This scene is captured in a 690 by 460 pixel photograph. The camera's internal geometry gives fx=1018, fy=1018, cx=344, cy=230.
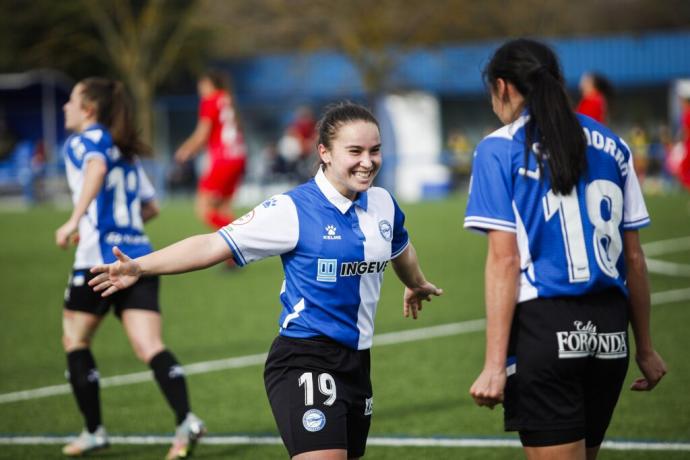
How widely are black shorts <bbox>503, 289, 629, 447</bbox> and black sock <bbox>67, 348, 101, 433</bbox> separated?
3115 mm

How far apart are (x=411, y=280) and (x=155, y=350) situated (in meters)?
2.06

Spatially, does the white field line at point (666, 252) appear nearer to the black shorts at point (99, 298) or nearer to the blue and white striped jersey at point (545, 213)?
the black shorts at point (99, 298)

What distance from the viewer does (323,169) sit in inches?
161

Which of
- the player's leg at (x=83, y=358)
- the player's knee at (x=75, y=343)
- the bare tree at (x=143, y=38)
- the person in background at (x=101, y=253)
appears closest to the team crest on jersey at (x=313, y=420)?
the person in background at (x=101, y=253)

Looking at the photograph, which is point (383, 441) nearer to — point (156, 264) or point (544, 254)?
point (156, 264)

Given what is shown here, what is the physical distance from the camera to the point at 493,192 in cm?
344

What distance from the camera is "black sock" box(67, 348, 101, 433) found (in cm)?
589

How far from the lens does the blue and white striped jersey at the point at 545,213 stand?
344 cm

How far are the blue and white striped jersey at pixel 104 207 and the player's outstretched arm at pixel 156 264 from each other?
86.8 inches

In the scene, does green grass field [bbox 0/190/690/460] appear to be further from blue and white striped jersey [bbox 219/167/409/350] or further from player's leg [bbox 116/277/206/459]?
blue and white striped jersey [bbox 219/167/409/350]

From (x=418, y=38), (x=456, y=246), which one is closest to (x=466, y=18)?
(x=418, y=38)

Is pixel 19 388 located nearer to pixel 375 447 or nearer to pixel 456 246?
pixel 375 447

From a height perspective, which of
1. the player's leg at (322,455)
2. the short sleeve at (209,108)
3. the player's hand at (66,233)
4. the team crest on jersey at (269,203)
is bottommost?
the player's leg at (322,455)

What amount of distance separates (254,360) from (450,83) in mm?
34323
